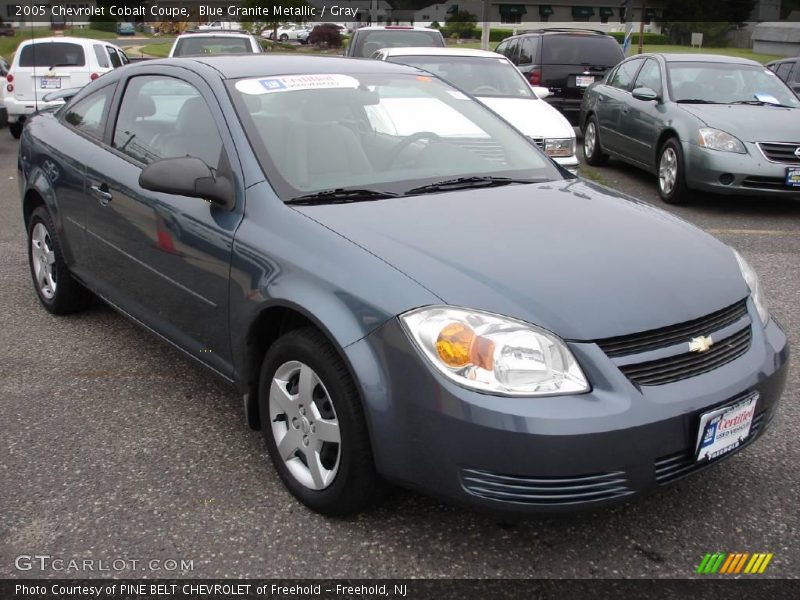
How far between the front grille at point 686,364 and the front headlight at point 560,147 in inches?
198

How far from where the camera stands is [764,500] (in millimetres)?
2932

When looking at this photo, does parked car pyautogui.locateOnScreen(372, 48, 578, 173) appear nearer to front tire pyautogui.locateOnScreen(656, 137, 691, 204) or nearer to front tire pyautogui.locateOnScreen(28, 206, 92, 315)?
front tire pyautogui.locateOnScreen(656, 137, 691, 204)

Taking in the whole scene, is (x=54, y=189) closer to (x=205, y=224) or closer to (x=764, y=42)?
(x=205, y=224)

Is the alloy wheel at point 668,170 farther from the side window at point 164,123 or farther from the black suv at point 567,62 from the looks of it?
the side window at point 164,123

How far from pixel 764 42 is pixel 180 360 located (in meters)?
61.3

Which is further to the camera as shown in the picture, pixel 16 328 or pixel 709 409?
pixel 16 328

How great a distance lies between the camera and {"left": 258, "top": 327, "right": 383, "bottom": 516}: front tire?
254 centimetres

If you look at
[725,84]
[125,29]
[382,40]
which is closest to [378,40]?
[382,40]

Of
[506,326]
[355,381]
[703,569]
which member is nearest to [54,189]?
[355,381]

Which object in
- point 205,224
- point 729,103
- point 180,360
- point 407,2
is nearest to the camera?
point 205,224

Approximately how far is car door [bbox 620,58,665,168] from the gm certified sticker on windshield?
564cm

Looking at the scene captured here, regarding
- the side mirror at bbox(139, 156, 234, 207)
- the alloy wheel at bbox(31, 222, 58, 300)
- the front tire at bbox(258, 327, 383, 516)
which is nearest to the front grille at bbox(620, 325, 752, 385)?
the front tire at bbox(258, 327, 383, 516)

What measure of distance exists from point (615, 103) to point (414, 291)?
26.4 feet
